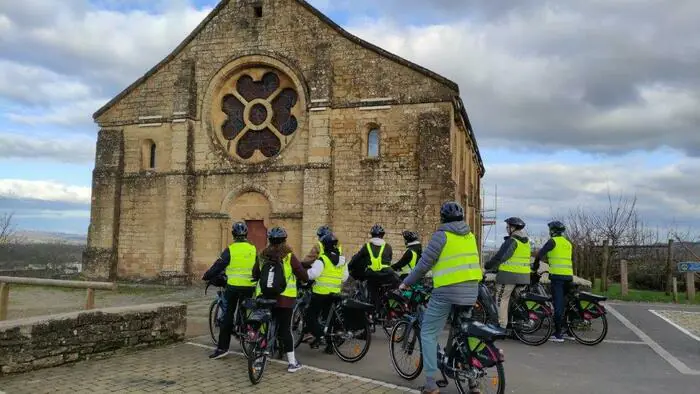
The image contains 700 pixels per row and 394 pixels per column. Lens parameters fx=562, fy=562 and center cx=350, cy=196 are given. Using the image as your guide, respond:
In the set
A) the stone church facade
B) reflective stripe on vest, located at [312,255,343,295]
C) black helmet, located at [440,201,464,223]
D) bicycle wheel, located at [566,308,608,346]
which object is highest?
the stone church facade

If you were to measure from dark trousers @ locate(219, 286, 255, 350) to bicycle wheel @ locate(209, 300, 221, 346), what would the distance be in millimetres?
844

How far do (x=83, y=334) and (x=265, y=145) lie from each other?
1350 centimetres

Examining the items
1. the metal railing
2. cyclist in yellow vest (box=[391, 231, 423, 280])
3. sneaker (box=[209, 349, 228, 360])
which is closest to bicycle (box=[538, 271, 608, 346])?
cyclist in yellow vest (box=[391, 231, 423, 280])

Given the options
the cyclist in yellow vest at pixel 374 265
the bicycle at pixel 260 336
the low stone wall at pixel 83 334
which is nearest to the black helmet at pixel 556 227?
the cyclist in yellow vest at pixel 374 265

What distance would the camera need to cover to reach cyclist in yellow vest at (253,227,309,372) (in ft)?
23.2

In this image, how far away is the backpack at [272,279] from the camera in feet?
22.9

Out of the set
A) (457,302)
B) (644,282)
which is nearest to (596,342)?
(457,302)

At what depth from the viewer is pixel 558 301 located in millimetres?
9180

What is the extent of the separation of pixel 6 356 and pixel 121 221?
1538 centimetres

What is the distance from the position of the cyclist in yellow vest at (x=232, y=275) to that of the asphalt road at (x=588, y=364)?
477 millimetres

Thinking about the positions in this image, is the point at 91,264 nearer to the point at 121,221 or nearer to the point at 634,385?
the point at 121,221

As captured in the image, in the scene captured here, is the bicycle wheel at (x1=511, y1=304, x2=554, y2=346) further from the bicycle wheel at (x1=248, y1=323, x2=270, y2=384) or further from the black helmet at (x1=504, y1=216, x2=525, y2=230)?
the bicycle wheel at (x1=248, y1=323, x2=270, y2=384)

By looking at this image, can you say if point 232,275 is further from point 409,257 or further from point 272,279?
point 409,257

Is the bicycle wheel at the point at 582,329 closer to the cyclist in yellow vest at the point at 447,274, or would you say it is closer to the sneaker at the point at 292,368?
the cyclist in yellow vest at the point at 447,274
